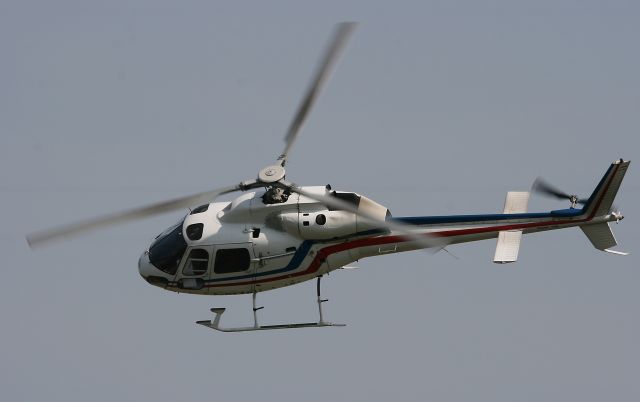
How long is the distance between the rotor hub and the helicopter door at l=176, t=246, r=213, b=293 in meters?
2.59

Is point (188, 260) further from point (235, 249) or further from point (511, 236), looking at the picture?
point (511, 236)

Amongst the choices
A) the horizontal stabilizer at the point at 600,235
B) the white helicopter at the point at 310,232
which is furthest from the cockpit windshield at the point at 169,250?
the horizontal stabilizer at the point at 600,235

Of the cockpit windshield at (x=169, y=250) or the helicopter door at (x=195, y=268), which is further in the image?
the cockpit windshield at (x=169, y=250)

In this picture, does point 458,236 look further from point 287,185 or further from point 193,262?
point 193,262

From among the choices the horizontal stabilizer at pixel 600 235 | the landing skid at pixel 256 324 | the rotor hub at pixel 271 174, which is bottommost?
the landing skid at pixel 256 324

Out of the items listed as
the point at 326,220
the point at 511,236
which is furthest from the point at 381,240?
the point at 511,236

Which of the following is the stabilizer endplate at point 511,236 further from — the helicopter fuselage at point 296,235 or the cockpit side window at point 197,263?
the cockpit side window at point 197,263

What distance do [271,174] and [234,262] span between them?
2.63 m

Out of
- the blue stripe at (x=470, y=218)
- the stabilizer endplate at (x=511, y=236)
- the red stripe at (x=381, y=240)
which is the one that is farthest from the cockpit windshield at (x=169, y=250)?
the stabilizer endplate at (x=511, y=236)

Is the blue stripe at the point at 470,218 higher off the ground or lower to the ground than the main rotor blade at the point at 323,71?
lower

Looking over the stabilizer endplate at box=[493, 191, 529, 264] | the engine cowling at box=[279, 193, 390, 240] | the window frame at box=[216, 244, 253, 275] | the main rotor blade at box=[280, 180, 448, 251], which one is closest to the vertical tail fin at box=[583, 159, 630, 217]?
the stabilizer endplate at box=[493, 191, 529, 264]

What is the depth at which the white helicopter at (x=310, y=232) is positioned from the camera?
2625 cm

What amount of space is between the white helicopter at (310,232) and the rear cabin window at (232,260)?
23mm

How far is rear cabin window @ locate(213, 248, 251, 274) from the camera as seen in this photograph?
26.7m
